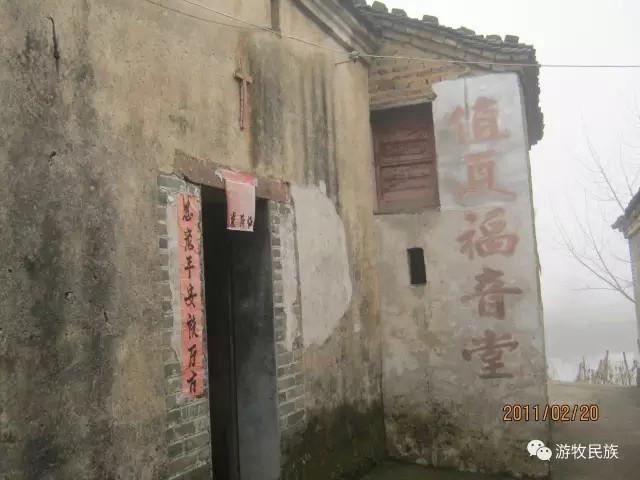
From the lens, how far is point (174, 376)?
138 inches

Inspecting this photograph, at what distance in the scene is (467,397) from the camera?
20.4 feet

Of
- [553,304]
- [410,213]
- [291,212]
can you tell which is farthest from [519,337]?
[553,304]

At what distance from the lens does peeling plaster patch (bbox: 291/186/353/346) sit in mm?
5062

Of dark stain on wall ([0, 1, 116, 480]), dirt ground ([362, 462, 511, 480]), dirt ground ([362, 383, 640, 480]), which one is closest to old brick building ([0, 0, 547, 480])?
dark stain on wall ([0, 1, 116, 480])

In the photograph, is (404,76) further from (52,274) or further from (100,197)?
(52,274)

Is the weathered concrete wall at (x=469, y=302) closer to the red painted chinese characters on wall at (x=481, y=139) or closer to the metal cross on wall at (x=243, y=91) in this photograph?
the red painted chinese characters on wall at (x=481, y=139)

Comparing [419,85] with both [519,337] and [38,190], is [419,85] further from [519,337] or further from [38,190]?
[38,190]

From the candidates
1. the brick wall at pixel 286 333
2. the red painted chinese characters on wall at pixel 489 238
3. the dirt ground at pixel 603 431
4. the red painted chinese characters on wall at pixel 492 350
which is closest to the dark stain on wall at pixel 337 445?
the brick wall at pixel 286 333

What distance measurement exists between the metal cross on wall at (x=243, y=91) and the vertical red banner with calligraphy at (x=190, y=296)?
2.86 feet

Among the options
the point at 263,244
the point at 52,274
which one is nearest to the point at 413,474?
the point at 263,244

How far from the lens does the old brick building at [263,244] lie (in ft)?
9.26

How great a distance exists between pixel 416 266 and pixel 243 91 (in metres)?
3.19

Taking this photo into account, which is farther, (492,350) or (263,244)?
(492,350)

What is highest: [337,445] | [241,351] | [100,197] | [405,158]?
[405,158]
